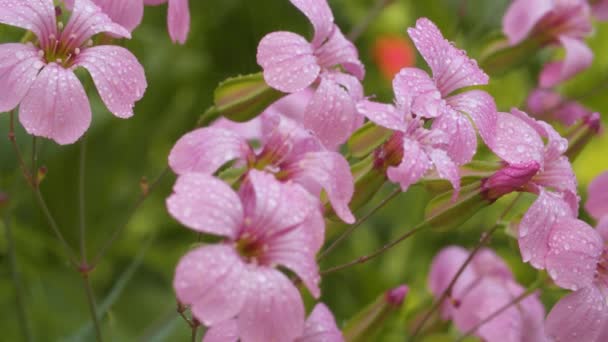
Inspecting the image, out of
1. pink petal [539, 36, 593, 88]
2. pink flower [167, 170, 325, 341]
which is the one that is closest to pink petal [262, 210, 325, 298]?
pink flower [167, 170, 325, 341]

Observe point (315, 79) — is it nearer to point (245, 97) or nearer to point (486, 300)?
point (245, 97)

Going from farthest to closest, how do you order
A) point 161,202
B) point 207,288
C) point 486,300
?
point 161,202 → point 486,300 → point 207,288

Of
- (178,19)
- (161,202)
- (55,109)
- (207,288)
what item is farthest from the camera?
(161,202)

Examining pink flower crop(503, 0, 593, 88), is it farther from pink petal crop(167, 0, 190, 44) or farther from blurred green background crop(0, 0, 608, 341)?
pink petal crop(167, 0, 190, 44)

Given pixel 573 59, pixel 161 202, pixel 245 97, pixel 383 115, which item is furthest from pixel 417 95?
pixel 161 202

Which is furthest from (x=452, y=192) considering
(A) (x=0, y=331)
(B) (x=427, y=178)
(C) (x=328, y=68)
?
(A) (x=0, y=331)

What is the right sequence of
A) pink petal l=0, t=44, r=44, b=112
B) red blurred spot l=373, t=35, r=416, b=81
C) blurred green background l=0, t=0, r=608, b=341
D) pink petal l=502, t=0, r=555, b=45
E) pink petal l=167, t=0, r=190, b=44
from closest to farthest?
pink petal l=0, t=44, r=44, b=112 → pink petal l=167, t=0, r=190, b=44 → pink petal l=502, t=0, r=555, b=45 → blurred green background l=0, t=0, r=608, b=341 → red blurred spot l=373, t=35, r=416, b=81

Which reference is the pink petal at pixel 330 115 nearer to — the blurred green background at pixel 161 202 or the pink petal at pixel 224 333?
the pink petal at pixel 224 333
